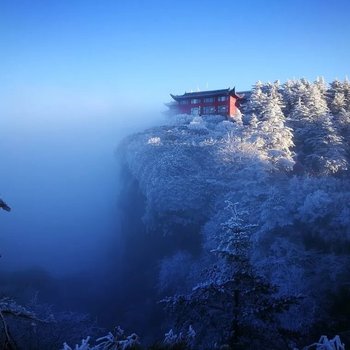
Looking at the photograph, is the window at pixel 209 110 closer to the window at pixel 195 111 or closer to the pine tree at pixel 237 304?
the window at pixel 195 111

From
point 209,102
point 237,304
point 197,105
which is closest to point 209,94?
point 209,102

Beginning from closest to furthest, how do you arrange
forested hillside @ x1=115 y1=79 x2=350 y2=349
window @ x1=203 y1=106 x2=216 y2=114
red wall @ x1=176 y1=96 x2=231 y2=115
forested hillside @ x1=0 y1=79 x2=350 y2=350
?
1. forested hillside @ x1=115 y1=79 x2=350 y2=349
2. forested hillside @ x1=0 y1=79 x2=350 y2=350
3. red wall @ x1=176 y1=96 x2=231 y2=115
4. window @ x1=203 y1=106 x2=216 y2=114

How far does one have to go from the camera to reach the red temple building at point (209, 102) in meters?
62.3

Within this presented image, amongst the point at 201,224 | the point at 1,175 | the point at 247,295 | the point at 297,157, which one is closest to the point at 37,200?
the point at 1,175

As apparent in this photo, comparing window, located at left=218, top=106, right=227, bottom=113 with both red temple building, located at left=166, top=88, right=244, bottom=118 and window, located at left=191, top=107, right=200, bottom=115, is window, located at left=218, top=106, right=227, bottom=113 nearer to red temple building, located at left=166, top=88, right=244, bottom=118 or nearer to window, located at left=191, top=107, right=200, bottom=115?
red temple building, located at left=166, top=88, right=244, bottom=118

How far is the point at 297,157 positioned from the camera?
42562mm

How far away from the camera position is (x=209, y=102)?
6450 centimetres

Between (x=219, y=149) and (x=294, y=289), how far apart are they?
19.9 metres

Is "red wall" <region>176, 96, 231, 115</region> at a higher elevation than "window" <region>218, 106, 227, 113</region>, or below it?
higher

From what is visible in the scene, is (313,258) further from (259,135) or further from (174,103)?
(174,103)

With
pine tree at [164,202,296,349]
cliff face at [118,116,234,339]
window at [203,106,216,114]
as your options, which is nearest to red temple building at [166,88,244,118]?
window at [203,106,216,114]

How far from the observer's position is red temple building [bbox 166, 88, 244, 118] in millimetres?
62281

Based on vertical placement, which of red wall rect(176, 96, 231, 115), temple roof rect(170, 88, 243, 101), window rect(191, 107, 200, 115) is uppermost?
temple roof rect(170, 88, 243, 101)

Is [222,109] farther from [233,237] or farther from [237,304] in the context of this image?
[237,304]
